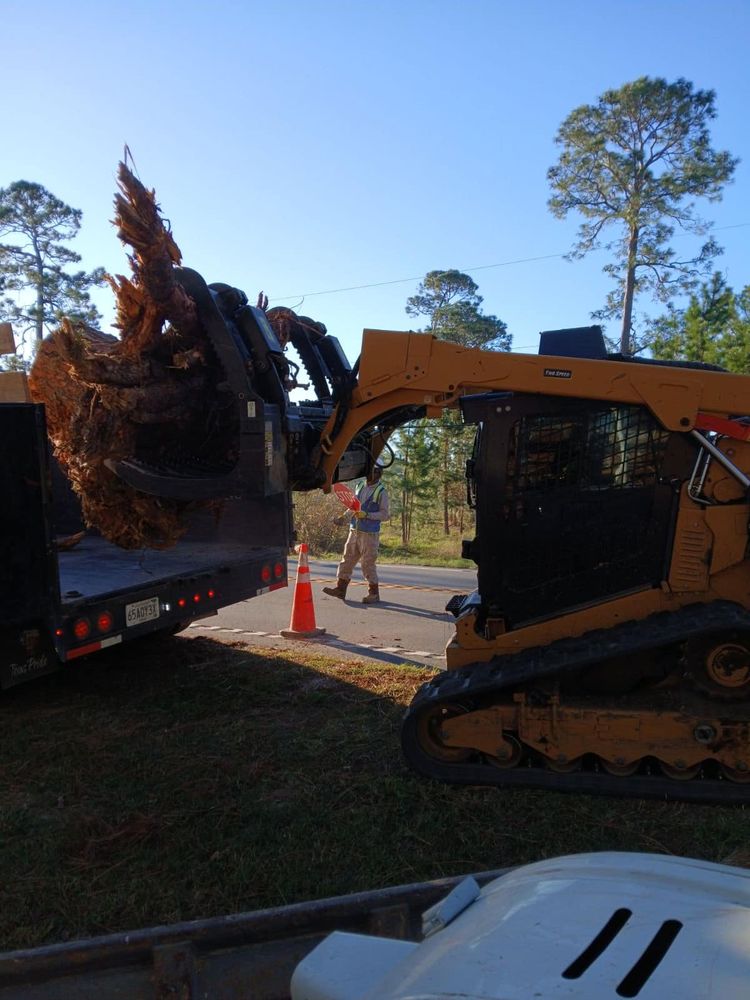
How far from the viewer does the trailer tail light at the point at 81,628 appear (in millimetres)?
4555

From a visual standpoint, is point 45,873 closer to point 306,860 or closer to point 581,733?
point 306,860

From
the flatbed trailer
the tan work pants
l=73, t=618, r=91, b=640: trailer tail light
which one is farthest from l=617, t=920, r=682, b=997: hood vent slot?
the tan work pants

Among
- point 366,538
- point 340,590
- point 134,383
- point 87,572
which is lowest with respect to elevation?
point 340,590

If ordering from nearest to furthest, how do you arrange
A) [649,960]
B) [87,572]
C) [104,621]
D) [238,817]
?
[649,960] < [238,817] < [104,621] < [87,572]

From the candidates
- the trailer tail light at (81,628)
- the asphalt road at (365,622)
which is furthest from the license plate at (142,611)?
the asphalt road at (365,622)

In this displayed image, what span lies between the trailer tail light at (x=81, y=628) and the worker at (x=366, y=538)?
555 cm

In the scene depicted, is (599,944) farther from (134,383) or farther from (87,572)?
(87,572)

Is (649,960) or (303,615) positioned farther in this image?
(303,615)

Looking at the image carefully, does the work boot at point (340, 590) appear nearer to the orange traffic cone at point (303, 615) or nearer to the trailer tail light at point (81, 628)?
the orange traffic cone at point (303, 615)

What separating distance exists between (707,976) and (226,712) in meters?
4.57

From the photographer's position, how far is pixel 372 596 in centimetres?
1010

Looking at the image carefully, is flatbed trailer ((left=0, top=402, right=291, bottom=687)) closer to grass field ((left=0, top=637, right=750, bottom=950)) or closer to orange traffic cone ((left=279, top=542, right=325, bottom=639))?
grass field ((left=0, top=637, right=750, bottom=950))

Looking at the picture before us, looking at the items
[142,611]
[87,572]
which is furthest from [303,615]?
Answer: [142,611]

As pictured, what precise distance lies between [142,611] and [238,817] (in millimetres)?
1734
